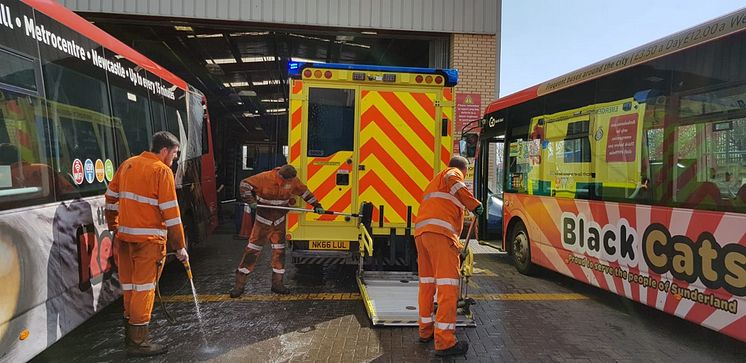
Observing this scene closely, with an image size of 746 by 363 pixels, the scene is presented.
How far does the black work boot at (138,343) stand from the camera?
13.1ft

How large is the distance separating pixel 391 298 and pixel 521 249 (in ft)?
9.10

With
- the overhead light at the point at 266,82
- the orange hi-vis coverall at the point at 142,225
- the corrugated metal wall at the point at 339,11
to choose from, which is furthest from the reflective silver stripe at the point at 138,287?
the overhead light at the point at 266,82

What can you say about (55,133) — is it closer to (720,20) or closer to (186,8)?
(720,20)

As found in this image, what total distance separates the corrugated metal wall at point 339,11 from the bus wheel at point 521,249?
4831 millimetres

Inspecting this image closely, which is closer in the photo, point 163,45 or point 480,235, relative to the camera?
point 480,235

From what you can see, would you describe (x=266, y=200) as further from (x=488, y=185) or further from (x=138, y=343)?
(x=488, y=185)

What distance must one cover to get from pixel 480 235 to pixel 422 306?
15.8ft

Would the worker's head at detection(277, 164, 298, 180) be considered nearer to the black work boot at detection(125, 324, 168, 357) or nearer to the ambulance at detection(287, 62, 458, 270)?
the ambulance at detection(287, 62, 458, 270)

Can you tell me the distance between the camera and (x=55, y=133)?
3664 mm

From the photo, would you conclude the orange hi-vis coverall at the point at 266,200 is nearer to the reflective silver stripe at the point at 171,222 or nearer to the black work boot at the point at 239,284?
the black work boot at the point at 239,284

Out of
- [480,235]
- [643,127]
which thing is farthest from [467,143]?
[643,127]

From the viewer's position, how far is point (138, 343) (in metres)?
4.03

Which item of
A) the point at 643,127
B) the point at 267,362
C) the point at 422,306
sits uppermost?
the point at 643,127

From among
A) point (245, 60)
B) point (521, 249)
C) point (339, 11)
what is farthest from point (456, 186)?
point (245, 60)
